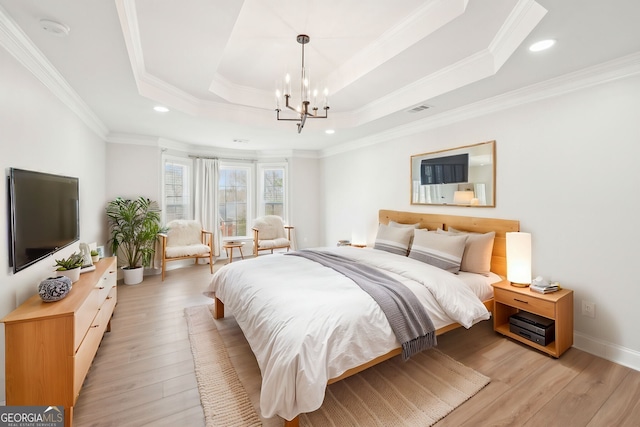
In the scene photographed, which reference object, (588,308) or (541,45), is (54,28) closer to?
(541,45)

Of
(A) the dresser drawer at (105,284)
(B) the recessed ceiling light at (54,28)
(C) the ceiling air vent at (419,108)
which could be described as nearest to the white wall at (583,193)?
(C) the ceiling air vent at (419,108)

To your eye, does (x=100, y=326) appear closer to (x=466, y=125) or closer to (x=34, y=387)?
(x=34, y=387)

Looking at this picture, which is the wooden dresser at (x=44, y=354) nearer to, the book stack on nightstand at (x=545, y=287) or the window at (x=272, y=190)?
the book stack on nightstand at (x=545, y=287)

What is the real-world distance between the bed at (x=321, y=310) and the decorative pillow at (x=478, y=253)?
0.10ft

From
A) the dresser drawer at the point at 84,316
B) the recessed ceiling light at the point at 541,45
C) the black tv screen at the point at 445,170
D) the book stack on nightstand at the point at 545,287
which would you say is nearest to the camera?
the dresser drawer at the point at 84,316

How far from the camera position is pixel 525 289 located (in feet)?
8.38

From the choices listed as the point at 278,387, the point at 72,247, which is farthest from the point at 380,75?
the point at 72,247

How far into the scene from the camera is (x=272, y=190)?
636 centimetres

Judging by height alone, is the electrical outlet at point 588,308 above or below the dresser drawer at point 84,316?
below

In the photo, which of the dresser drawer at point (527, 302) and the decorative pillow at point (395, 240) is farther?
the decorative pillow at point (395, 240)

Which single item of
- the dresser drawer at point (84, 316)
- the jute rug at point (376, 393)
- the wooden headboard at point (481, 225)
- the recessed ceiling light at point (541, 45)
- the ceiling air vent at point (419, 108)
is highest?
the ceiling air vent at point (419, 108)

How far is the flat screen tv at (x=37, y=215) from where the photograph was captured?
1763 millimetres

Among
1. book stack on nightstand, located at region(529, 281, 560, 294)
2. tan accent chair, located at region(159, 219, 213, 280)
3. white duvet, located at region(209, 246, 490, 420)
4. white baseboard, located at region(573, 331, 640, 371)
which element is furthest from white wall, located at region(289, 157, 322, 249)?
white baseboard, located at region(573, 331, 640, 371)

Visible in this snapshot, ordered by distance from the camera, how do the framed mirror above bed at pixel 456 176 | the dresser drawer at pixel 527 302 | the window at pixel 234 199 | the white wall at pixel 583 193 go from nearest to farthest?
1. the white wall at pixel 583 193
2. the dresser drawer at pixel 527 302
3. the framed mirror above bed at pixel 456 176
4. the window at pixel 234 199
